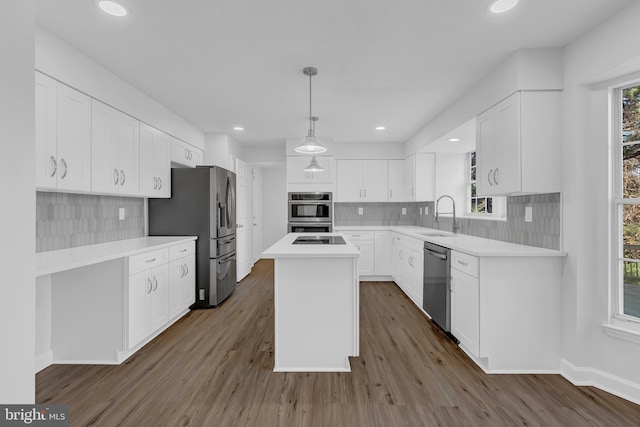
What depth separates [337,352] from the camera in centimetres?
242

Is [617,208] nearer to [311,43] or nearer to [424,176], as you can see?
[311,43]

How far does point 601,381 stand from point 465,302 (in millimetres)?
952

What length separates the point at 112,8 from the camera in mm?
1919

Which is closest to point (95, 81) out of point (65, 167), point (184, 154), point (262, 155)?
point (65, 167)

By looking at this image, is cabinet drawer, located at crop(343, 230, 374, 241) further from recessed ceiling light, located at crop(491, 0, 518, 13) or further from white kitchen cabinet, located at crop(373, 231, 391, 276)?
recessed ceiling light, located at crop(491, 0, 518, 13)

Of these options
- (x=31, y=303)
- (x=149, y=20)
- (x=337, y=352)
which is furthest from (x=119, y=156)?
(x=337, y=352)

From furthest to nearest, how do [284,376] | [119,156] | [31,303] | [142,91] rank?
[142,91]
[119,156]
[284,376]
[31,303]

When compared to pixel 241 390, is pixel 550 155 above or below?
above

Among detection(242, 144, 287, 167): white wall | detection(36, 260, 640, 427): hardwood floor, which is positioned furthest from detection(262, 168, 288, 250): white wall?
detection(36, 260, 640, 427): hardwood floor

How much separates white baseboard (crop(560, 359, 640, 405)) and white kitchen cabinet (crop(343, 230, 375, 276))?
3.11 m

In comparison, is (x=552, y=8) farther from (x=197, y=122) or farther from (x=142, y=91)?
(x=197, y=122)

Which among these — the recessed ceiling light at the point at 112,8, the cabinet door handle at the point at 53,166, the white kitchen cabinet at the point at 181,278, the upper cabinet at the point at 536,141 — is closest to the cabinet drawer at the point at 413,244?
the upper cabinet at the point at 536,141

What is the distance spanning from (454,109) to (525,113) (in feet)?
4.08

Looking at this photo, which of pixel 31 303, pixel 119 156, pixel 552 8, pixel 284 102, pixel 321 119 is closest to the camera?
pixel 31 303
